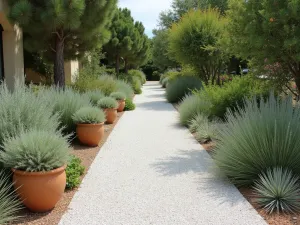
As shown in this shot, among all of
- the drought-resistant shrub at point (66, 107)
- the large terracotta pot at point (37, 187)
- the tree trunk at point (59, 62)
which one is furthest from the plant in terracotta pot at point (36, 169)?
the tree trunk at point (59, 62)

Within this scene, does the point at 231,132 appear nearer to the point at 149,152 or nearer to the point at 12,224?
the point at 149,152

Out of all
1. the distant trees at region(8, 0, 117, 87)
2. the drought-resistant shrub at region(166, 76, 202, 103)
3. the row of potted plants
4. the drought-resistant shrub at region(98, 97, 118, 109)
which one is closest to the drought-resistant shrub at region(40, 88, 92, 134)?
the drought-resistant shrub at region(98, 97, 118, 109)

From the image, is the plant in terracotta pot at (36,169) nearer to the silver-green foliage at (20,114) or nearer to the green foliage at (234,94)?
the silver-green foliage at (20,114)

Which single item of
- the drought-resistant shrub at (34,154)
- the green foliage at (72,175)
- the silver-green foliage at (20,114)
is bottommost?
the green foliage at (72,175)

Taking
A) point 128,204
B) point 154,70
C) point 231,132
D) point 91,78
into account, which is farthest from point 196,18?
point 154,70

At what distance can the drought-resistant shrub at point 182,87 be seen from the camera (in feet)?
49.9

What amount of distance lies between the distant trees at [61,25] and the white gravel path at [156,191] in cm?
399

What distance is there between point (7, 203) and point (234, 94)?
6.40 meters

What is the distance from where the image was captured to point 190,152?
7.03 meters

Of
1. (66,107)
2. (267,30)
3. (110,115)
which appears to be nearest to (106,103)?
(110,115)

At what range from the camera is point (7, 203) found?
12.5 feet

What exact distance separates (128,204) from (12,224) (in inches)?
53.3

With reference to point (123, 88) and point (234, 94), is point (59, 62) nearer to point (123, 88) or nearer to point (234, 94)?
point (123, 88)

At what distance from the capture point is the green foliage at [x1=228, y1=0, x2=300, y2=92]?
621 centimetres
